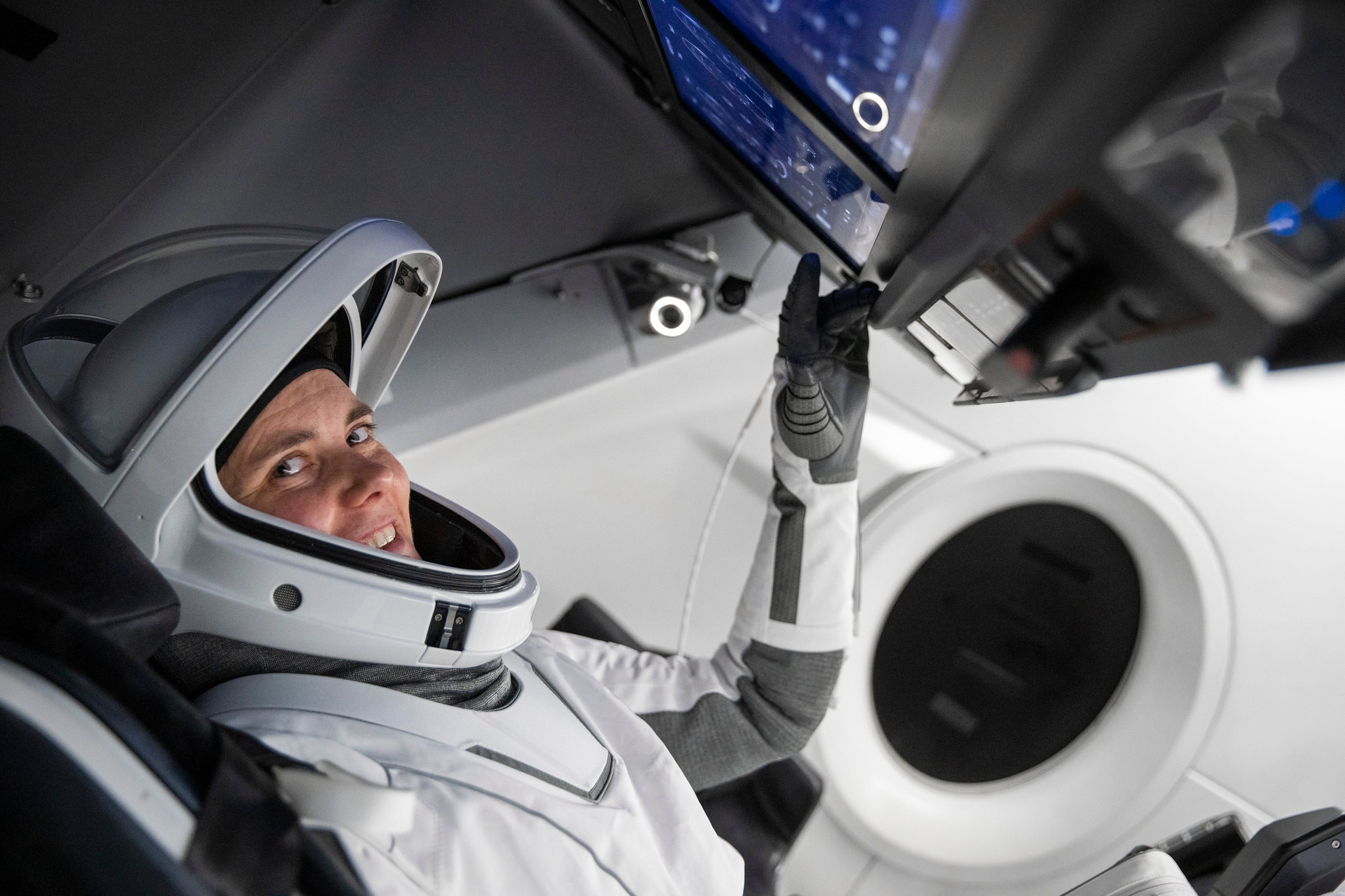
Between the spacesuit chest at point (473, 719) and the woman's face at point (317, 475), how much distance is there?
0.18 meters

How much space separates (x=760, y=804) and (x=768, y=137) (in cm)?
129

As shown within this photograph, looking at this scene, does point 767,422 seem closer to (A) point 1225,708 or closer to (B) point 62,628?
(A) point 1225,708

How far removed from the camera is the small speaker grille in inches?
34.3

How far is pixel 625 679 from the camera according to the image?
1.31 meters

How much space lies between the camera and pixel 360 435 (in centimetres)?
113

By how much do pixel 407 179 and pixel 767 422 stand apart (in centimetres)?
85

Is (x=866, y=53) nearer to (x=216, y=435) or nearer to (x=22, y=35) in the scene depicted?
(x=216, y=435)

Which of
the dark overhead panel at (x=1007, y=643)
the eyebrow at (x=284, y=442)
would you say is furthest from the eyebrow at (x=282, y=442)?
the dark overhead panel at (x=1007, y=643)

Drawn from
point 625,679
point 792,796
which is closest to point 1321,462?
point 792,796

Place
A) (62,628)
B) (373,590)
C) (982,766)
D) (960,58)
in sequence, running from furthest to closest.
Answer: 1. (982,766)
2. (373,590)
3. (62,628)
4. (960,58)

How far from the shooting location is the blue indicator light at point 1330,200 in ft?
1.41

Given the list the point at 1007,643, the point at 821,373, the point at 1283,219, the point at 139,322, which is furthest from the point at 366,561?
the point at 1007,643

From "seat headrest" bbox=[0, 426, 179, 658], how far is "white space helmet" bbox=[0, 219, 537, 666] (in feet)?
0.23

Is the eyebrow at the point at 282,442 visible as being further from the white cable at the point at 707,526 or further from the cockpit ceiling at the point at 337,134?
the white cable at the point at 707,526
